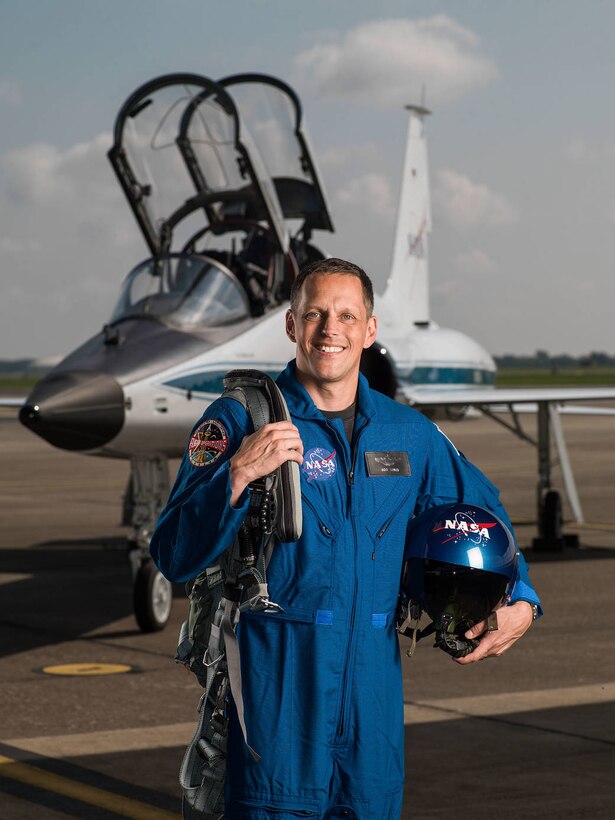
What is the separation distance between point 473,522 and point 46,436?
20.7 feet

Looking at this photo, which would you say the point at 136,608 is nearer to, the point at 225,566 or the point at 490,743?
the point at 490,743

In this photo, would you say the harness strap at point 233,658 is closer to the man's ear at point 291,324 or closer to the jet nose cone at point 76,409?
the man's ear at point 291,324

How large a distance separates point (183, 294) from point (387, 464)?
8106 mm

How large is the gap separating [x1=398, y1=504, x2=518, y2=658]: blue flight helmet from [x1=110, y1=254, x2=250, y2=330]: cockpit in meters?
7.84

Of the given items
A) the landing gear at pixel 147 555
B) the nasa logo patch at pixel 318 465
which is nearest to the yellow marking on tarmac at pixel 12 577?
the landing gear at pixel 147 555

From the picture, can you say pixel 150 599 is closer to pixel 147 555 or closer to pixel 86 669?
pixel 147 555

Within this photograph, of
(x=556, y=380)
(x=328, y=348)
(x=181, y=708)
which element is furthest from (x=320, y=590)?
(x=556, y=380)

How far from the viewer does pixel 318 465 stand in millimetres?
3551

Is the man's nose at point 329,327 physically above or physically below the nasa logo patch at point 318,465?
above

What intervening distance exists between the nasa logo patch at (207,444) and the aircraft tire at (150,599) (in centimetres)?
644

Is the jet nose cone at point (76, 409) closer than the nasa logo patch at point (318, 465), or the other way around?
the nasa logo patch at point (318, 465)

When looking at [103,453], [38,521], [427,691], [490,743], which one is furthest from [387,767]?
[38,521]

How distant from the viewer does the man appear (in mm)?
3379

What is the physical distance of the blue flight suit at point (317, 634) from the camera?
3.39 m
